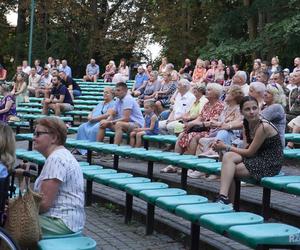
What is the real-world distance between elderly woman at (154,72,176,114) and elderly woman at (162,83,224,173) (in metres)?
4.60

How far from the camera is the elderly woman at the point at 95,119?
38.9 feet

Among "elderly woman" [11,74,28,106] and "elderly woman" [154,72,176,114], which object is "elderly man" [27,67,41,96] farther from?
"elderly woman" [154,72,176,114]

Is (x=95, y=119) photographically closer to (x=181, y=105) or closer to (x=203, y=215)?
(x=181, y=105)

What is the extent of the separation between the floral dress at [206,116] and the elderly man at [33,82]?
45.9 feet

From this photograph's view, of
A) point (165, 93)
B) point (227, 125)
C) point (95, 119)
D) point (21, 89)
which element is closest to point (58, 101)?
point (165, 93)

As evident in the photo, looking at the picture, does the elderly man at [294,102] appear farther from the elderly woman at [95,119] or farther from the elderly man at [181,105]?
the elderly woman at [95,119]

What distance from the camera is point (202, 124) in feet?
29.8

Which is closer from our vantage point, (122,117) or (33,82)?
(122,117)

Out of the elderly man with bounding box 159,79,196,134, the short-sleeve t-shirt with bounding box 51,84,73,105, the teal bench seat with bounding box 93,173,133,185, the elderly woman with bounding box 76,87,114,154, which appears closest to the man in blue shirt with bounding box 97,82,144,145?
the elderly woman with bounding box 76,87,114,154

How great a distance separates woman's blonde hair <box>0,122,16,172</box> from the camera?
4598 mm

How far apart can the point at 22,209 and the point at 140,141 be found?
6.91m

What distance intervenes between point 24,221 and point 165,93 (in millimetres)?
10967

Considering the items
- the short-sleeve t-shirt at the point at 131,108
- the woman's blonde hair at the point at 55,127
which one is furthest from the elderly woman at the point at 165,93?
the woman's blonde hair at the point at 55,127

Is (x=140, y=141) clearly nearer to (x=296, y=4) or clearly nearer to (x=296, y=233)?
(x=296, y=233)
